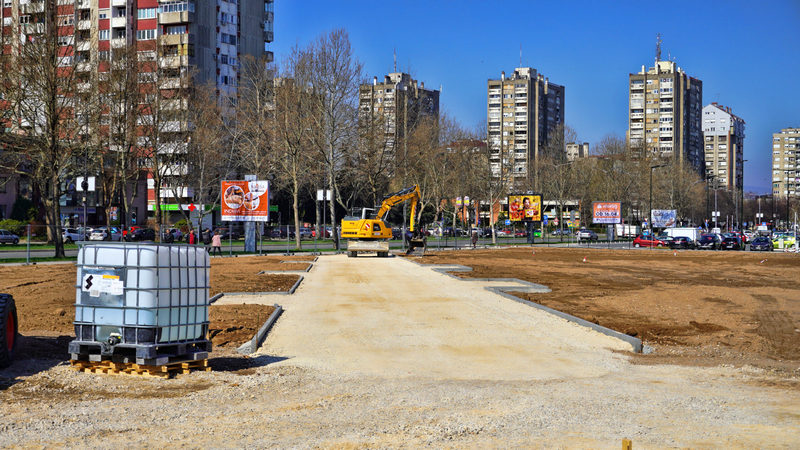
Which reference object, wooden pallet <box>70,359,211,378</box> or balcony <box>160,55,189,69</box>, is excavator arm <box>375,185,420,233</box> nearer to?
balcony <box>160,55,189,69</box>

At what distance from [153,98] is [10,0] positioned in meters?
48.2

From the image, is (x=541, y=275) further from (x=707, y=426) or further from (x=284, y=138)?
(x=284, y=138)

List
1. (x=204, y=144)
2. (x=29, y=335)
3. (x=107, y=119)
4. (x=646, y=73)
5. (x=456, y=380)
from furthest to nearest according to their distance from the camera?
(x=646, y=73)
(x=204, y=144)
(x=107, y=119)
(x=29, y=335)
(x=456, y=380)

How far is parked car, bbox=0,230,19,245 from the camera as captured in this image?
5691 cm

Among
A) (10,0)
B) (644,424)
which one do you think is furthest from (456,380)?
(10,0)

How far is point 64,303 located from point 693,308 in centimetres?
1608

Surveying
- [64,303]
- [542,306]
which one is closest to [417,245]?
[542,306]

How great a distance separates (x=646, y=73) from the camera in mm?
184250

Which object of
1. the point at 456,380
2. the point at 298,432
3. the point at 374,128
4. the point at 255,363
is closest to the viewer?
the point at 298,432

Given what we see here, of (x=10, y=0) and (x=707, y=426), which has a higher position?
(x=10, y=0)

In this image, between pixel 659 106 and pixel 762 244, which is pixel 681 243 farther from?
pixel 659 106

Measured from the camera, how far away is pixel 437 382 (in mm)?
10828

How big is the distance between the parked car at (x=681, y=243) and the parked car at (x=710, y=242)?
124 cm

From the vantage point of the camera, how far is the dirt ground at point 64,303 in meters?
14.7
